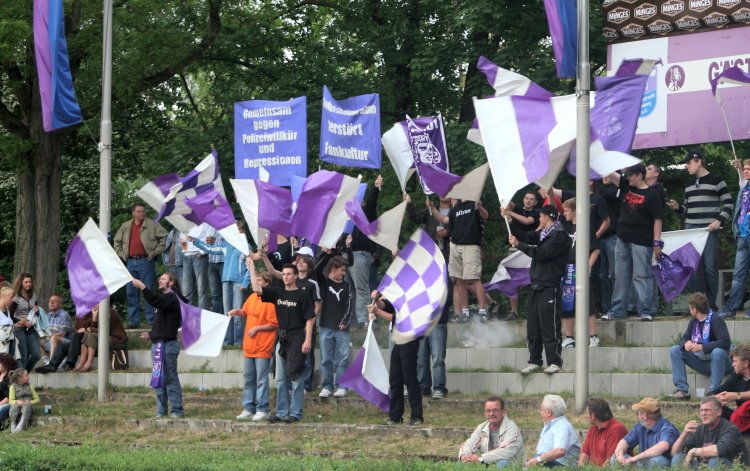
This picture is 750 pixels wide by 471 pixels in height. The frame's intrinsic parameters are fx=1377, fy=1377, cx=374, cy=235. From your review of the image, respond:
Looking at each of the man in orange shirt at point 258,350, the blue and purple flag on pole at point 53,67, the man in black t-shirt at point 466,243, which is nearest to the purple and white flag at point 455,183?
the man in black t-shirt at point 466,243

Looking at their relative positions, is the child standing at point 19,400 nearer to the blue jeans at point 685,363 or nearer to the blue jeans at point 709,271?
the blue jeans at point 685,363

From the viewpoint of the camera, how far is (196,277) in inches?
856

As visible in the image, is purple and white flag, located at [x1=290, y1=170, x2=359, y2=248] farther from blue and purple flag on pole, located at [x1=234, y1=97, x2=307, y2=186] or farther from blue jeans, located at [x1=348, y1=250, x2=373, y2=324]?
blue jeans, located at [x1=348, y1=250, x2=373, y2=324]

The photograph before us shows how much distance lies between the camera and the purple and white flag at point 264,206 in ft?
58.0

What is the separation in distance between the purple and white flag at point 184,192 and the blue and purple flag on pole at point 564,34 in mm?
5344

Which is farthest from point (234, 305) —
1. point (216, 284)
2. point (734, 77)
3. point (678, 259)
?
point (734, 77)

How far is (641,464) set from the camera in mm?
12734

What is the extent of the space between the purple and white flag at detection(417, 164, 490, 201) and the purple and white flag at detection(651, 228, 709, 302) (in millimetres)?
2625

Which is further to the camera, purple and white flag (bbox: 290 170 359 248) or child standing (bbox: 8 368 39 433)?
child standing (bbox: 8 368 39 433)

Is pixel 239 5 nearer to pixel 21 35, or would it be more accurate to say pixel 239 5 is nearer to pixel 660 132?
pixel 21 35

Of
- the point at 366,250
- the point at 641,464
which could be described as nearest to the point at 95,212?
the point at 366,250

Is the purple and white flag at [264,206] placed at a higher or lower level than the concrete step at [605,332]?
higher

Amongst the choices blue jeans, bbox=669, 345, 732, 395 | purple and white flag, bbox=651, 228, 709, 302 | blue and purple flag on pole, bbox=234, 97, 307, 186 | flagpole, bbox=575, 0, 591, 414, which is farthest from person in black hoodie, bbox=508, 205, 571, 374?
blue and purple flag on pole, bbox=234, 97, 307, 186

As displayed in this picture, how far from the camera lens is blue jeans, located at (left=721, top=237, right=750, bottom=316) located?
691 inches
